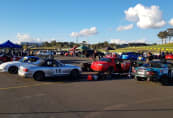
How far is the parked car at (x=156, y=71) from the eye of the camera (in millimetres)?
9859

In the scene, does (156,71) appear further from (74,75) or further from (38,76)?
(38,76)

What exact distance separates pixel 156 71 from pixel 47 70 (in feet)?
20.3

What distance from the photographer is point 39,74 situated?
35.8ft

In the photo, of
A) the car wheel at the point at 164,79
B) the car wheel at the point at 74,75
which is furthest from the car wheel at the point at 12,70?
the car wheel at the point at 164,79

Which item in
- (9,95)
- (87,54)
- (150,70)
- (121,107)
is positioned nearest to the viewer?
(121,107)

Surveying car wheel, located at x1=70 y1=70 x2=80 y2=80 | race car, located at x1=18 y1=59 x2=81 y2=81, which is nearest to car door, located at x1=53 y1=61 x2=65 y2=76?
race car, located at x1=18 y1=59 x2=81 y2=81

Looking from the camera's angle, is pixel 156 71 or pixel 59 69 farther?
pixel 59 69

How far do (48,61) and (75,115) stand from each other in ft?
21.8

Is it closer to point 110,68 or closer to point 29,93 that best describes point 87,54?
point 110,68

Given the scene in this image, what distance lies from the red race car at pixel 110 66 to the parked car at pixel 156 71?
3481mm

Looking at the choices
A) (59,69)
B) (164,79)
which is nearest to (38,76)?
(59,69)

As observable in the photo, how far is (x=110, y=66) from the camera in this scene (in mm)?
14000

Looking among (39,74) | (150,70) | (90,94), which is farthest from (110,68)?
(90,94)

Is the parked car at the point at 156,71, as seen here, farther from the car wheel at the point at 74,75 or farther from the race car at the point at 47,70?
the race car at the point at 47,70
